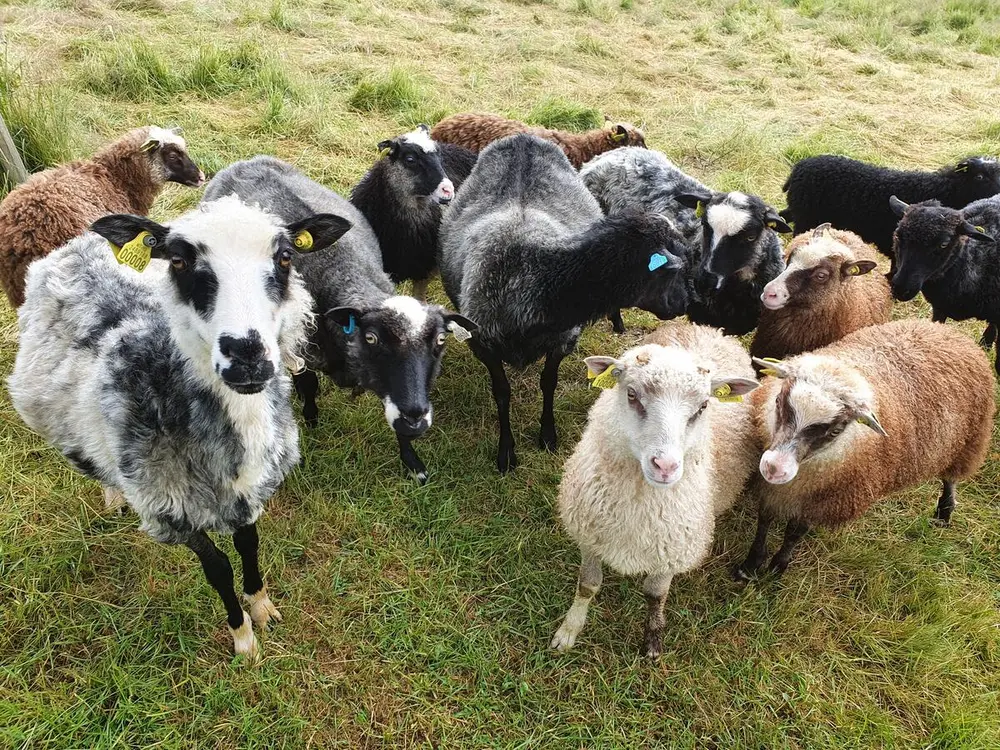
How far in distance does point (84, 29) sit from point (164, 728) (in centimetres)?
971

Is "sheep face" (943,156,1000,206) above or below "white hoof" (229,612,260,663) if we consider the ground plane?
above

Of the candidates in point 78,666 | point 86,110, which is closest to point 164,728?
point 78,666

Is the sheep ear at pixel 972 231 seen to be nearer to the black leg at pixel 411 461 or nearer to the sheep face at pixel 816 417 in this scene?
the sheep face at pixel 816 417

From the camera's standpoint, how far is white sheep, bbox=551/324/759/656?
2654 millimetres

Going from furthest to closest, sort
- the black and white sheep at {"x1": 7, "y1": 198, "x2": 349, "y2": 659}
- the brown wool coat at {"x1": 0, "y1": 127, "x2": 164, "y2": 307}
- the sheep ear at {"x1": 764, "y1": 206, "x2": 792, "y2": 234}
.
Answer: the sheep ear at {"x1": 764, "y1": 206, "x2": 792, "y2": 234}, the brown wool coat at {"x1": 0, "y1": 127, "x2": 164, "y2": 307}, the black and white sheep at {"x1": 7, "y1": 198, "x2": 349, "y2": 659}

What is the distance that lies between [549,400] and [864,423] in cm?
196

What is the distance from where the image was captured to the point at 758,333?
15.2 ft

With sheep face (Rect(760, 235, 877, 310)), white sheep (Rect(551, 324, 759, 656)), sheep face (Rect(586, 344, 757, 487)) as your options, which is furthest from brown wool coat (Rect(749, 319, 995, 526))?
sheep face (Rect(586, 344, 757, 487))

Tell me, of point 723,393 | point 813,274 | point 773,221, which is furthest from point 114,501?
point 773,221

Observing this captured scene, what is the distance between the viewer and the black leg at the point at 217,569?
2.72 meters

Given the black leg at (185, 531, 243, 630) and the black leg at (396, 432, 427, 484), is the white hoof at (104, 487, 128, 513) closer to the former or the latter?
the black leg at (185, 531, 243, 630)

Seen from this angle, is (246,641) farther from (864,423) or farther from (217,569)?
(864,423)

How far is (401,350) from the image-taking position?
11.2 feet

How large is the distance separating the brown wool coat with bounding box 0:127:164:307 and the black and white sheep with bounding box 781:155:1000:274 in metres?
6.17
